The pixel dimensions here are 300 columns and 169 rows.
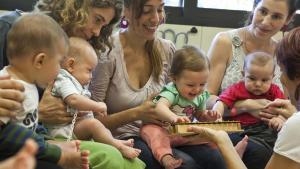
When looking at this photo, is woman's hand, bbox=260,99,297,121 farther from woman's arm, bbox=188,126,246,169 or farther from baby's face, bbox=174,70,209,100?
woman's arm, bbox=188,126,246,169

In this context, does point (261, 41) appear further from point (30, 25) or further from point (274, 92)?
point (30, 25)

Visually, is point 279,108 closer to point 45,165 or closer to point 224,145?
point 224,145

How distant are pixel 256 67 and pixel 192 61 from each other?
15.6 inches

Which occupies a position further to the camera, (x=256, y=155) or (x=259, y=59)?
(x=259, y=59)

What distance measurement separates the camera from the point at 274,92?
223 cm

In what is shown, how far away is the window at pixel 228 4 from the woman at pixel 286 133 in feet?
6.38

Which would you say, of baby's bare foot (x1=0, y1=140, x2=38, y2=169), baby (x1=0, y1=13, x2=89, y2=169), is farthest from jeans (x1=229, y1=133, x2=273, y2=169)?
baby's bare foot (x1=0, y1=140, x2=38, y2=169)

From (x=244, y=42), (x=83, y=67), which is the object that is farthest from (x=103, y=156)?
(x=244, y=42)

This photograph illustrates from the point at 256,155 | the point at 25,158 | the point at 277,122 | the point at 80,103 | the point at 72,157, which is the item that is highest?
the point at 25,158

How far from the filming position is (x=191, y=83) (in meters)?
1.92

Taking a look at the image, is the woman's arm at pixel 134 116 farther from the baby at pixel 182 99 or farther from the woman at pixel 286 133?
the woman at pixel 286 133

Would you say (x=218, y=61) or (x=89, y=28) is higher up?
(x=89, y=28)

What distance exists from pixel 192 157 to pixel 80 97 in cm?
62

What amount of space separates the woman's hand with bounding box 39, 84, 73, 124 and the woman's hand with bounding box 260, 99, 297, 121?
3.15 ft
